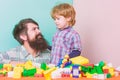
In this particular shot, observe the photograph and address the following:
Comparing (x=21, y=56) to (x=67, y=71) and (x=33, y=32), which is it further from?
(x=67, y=71)

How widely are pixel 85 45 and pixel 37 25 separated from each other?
0.30m

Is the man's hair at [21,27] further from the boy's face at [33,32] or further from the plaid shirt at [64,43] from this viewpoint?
the plaid shirt at [64,43]

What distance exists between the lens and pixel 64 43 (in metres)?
1.39

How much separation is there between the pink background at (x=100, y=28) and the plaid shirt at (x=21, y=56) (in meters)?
0.24

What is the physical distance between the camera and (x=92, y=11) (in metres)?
1.55

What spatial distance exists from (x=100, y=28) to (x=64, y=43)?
21 cm

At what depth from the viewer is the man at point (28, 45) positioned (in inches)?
59.6

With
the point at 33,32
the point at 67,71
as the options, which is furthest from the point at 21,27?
the point at 67,71

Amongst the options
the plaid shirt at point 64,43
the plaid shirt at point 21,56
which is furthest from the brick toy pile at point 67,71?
the plaid shirt at point 21,56

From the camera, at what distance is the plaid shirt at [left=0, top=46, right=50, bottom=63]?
1506mm

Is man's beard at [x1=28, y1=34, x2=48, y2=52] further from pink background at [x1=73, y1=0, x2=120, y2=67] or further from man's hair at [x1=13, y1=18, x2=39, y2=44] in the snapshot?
pink background at [x1=73, y1=0, x2=120, y2=67]

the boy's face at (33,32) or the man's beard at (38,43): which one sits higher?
the boy's face at (33,32)

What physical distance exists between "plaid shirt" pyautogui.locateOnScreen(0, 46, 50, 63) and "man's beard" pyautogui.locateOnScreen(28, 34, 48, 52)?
33mm

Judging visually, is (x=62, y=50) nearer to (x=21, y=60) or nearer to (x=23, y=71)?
(x=21, y=60)
